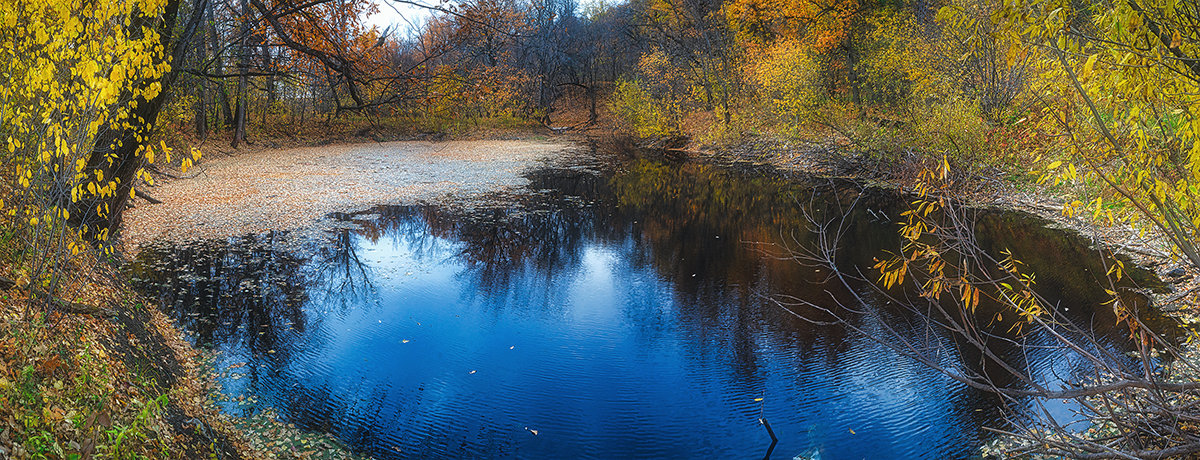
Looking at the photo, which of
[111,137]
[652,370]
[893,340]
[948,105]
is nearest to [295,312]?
[111,137]

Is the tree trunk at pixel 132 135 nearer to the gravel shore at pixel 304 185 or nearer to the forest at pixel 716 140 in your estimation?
the forest at pixel 716 140

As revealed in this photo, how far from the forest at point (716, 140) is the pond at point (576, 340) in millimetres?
413

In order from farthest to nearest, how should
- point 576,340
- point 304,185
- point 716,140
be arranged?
point 716,140
point 304,185
point 576,340

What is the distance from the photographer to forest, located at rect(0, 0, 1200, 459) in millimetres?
3992

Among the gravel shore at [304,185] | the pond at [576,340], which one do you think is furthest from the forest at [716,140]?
the gravel shore at [304,185]

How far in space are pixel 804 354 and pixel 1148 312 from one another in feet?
18.0

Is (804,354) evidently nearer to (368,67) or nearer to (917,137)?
(368,67)

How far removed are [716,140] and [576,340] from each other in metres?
24.2

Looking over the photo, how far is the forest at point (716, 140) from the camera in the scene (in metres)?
3.99

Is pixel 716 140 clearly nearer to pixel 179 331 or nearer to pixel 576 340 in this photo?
pixel 576 340

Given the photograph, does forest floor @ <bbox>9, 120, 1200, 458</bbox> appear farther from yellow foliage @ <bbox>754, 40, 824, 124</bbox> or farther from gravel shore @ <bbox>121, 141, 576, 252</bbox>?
yellow foliage @ <bbox>754, 40, 824, 124</bbox>

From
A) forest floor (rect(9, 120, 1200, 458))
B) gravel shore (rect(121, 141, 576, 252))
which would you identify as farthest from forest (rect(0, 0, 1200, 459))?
gravel shore (rect(121, 141, 576, 252))

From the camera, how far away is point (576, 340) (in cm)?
936

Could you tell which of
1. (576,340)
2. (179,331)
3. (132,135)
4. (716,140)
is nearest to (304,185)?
(179,331)
